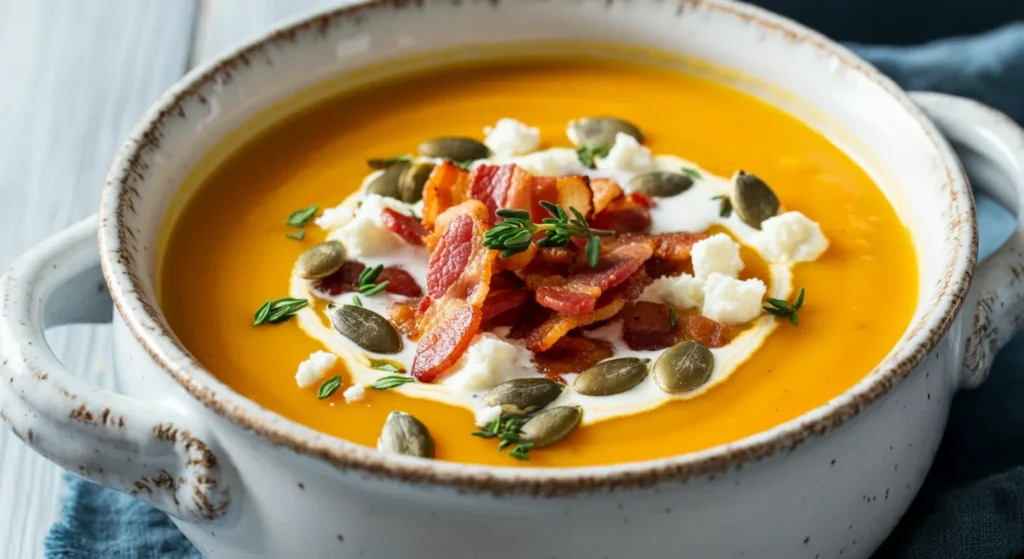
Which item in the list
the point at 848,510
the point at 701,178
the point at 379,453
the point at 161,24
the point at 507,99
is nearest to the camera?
the point at 379,453

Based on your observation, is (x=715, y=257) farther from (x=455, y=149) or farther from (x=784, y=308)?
(x=455, y=149)

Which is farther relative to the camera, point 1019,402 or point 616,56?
point 616,56

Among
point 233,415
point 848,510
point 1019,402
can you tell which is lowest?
point 1019,402

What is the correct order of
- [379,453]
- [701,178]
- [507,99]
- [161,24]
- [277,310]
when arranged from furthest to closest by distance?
[161,24] < [507,99] < [701,178] < [277,310] < [379,453]

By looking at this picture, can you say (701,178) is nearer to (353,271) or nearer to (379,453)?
(353,271)

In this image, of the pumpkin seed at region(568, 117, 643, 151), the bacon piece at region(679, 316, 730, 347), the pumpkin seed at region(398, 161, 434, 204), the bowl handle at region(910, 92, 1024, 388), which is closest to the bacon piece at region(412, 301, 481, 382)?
the bacon piece at region(679, 316, 730, 347)

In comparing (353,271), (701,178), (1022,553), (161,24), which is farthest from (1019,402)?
(161,24)

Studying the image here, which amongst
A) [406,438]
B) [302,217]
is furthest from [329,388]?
[302,217]

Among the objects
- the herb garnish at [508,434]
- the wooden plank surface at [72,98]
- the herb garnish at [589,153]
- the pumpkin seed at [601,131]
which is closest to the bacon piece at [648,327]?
the herb garnish at [508,434]

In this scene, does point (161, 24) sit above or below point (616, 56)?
below
